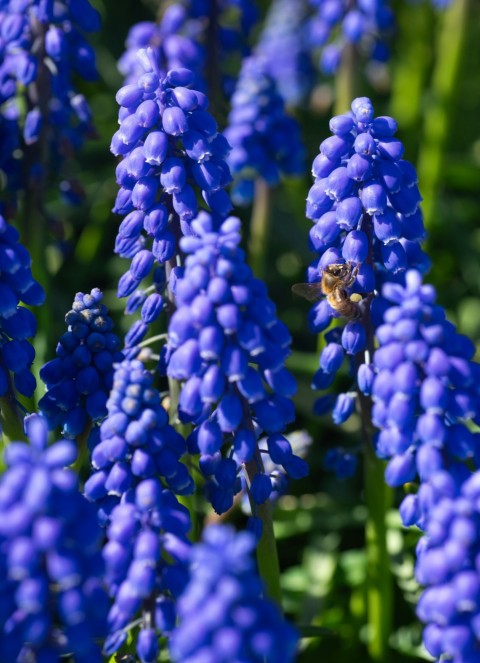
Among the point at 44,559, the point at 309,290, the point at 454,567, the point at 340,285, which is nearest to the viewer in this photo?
the point at 44,559

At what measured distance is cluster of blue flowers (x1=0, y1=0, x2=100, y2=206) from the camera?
5.45m

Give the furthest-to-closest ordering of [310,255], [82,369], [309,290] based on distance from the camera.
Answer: [310,255]
[309,290]
[82,369]

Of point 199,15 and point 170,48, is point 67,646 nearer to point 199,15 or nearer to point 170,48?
point 170,48

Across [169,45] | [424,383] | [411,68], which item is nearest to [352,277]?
[424,383]

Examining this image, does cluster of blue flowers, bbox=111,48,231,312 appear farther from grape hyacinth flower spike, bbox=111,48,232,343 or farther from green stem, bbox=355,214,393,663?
green stem, bbox=355,214,393,663

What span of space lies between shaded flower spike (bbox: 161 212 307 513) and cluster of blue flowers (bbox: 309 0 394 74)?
371 centimetres

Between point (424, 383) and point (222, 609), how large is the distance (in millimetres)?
1078

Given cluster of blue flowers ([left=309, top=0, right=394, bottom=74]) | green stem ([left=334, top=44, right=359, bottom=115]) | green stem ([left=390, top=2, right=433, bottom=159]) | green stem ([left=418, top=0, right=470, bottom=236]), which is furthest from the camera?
green stem ([left=390, top=2, right=433, bottom=159])

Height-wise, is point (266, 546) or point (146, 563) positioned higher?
point (146, 563)

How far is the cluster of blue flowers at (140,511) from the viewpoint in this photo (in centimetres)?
335

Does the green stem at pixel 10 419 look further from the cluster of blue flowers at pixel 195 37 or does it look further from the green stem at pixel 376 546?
the cluster of blue flowers at pixel 195 37

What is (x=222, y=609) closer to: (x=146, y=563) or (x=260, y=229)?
(x=146, y=563)

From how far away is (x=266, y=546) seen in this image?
13.6ft

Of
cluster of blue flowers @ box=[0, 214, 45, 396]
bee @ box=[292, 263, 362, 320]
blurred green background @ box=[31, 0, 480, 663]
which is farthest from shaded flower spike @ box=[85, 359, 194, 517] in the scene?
blurred green background @ box=[31, 0, 480, 663]
